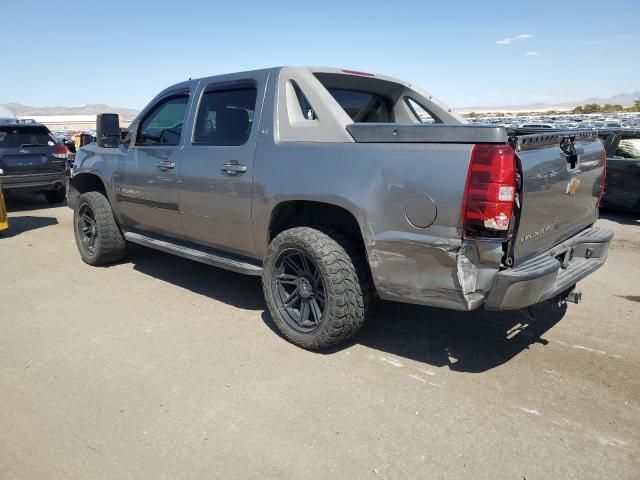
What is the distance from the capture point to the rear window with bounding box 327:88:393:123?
452cm

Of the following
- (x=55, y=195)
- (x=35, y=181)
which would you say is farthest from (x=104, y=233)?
(x=55, y=195)

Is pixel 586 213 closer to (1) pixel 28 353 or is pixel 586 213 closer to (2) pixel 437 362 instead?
(2) pixel 437 362

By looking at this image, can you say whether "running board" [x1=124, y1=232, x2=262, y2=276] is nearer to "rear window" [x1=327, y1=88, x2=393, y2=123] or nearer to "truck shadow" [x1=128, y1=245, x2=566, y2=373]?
"truck shadow" [x1=128, y1=245, x2=566, y2=373]

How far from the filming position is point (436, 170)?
2879mm

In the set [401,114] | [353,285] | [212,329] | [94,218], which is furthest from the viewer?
[94,218]

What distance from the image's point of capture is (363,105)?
477 cm

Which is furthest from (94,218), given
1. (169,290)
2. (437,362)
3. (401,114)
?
(437,362)

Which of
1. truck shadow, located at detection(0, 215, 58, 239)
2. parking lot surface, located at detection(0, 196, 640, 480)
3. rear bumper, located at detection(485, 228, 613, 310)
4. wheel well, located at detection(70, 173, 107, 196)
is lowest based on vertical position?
parking lot surface, located at detection(0, 196, 640, 480)

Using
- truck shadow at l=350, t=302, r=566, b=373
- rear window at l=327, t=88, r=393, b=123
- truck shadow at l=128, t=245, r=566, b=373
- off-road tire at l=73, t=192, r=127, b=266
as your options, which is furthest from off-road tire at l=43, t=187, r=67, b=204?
truck shadow at l=350, t=302, r=566, b=373

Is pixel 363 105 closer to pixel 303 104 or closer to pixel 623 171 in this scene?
pixel 303 104

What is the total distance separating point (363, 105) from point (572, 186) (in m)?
2.05

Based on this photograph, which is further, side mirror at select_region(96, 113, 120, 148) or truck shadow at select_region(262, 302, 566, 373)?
side mirror at select_region(96, 113, 120, 148)

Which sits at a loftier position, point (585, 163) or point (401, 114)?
point (401, 114)

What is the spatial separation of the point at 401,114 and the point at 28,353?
3760 millimetres
